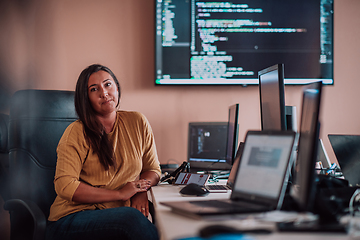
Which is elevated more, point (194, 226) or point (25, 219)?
point (194, 226)

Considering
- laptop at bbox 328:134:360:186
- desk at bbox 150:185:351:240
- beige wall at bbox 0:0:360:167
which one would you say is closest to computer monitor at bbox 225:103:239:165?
laptop at bbox 328:134:360:186

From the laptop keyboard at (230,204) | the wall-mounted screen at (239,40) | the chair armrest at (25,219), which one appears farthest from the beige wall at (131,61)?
the laptop keyboard at (230,204)

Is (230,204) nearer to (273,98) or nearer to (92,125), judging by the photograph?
(273,98)

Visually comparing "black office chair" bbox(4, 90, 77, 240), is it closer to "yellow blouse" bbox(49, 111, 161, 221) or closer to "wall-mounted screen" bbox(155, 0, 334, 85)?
"yellow blouse" bbox(49, 111, 161, 221)

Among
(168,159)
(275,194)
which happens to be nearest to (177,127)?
(168,159)

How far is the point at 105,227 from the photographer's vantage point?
49.3 inches

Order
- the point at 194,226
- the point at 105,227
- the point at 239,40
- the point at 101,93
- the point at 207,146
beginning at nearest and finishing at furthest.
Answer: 1. the point at 194,226
2. the point at 105,227
3. the point at 101,93
4. the point at 207,146
5. the point at 239,40

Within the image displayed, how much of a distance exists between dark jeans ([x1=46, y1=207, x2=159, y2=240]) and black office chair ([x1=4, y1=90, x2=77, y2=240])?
33 centimetres

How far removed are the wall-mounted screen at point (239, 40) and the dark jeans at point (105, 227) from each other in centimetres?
137

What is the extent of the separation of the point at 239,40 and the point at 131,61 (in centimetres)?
90

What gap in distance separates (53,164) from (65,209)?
0.32 metres

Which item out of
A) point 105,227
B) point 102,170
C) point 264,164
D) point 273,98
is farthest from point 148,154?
point 264,164

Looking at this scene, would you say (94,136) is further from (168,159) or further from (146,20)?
(146,20)

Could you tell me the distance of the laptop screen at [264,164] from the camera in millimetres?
908
